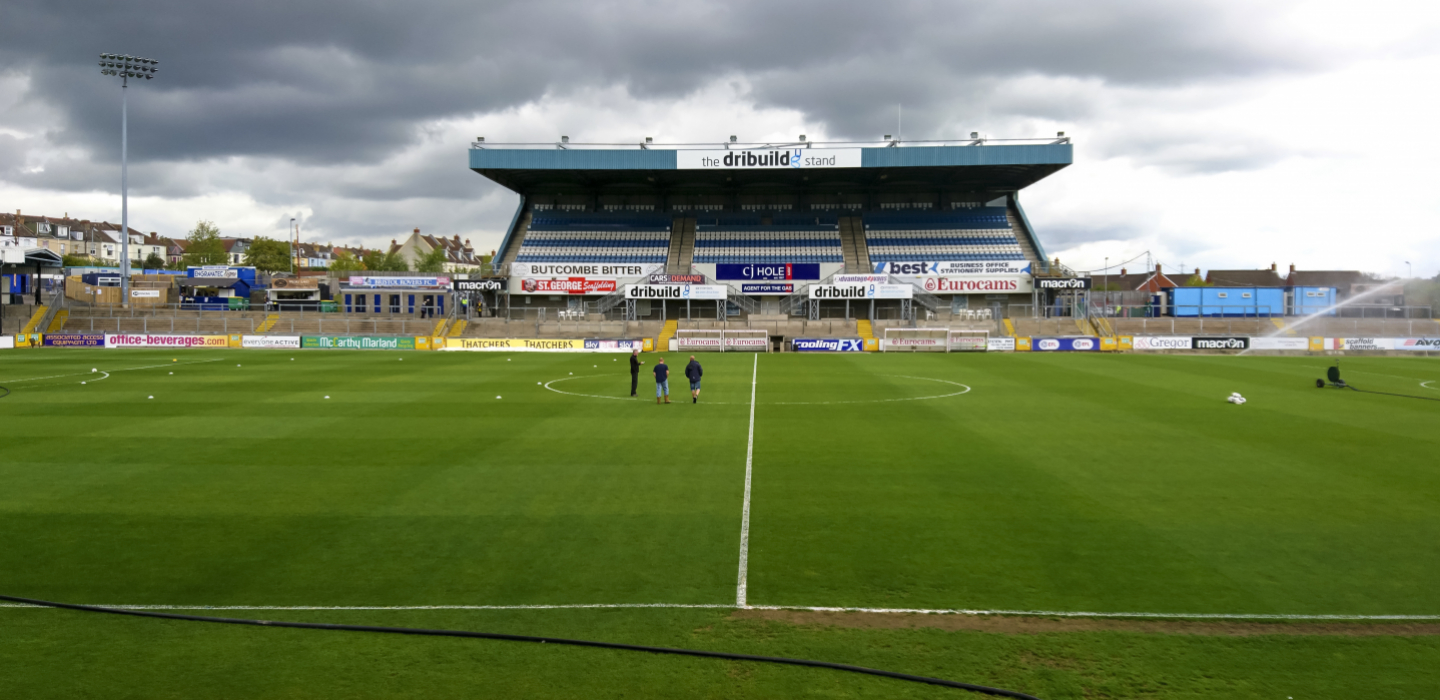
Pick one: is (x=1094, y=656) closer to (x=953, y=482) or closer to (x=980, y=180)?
(x=953, y=482)

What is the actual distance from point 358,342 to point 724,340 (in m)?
26.2

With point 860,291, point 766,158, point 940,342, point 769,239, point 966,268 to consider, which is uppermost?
point 766,158

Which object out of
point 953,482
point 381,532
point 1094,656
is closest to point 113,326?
point 381,532

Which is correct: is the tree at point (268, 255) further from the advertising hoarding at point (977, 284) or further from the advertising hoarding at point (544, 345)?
the advertising hoarding at point (977, 284)

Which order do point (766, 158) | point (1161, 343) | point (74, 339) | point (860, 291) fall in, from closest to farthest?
point (1161, 343), point (74, 339), point (860, 291), point (766, 158)

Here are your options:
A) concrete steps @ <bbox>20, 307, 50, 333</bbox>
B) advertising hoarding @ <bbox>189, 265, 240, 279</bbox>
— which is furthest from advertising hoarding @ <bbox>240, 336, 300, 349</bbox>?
advertising hoarding @ <bbox>189, 265, 240, 279</bbox>

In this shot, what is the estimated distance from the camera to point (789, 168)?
232ft

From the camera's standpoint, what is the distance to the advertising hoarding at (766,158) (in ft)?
230

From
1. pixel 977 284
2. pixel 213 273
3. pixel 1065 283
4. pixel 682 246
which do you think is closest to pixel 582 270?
pixel 682 246

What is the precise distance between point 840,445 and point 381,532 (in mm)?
10143

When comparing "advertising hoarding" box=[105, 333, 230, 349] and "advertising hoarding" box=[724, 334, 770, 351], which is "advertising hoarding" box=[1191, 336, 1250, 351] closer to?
"advertising hoarding" box=[724, 334, 770, 351]

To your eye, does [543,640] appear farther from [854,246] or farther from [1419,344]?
[854,246]

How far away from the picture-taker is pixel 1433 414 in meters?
23.3

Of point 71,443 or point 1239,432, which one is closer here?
point 71,443
